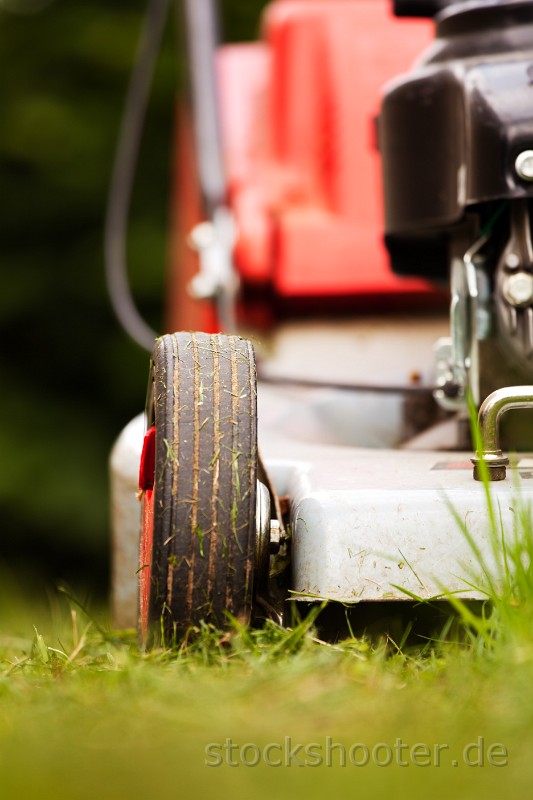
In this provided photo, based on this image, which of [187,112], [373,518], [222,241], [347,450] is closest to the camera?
[373,518]

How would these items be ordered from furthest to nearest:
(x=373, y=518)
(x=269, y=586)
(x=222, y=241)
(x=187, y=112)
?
(x=187, y=112), (x=222, y=241), (x=269, y=586), (x=373, y=518)

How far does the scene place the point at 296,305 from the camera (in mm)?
2652

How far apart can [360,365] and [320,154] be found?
544 mm

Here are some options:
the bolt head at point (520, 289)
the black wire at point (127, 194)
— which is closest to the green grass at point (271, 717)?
the bolt head at point (520, 289)

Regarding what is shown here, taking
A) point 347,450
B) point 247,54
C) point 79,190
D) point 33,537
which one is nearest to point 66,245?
point 79,190

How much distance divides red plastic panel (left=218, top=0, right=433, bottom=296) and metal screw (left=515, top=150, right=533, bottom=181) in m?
1.01

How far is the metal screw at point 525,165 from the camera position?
1.52 m

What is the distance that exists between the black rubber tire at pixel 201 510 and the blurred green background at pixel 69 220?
14.7 feet

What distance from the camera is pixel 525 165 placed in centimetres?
152

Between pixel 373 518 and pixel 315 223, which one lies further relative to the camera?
pixel 315 223

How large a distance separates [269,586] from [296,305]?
1.24m

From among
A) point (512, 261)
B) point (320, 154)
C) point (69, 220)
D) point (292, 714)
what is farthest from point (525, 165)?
point (69, 220)

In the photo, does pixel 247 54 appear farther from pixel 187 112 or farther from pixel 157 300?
pixel 157 300

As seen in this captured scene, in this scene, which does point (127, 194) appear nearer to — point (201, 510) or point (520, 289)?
point (520, 289)
